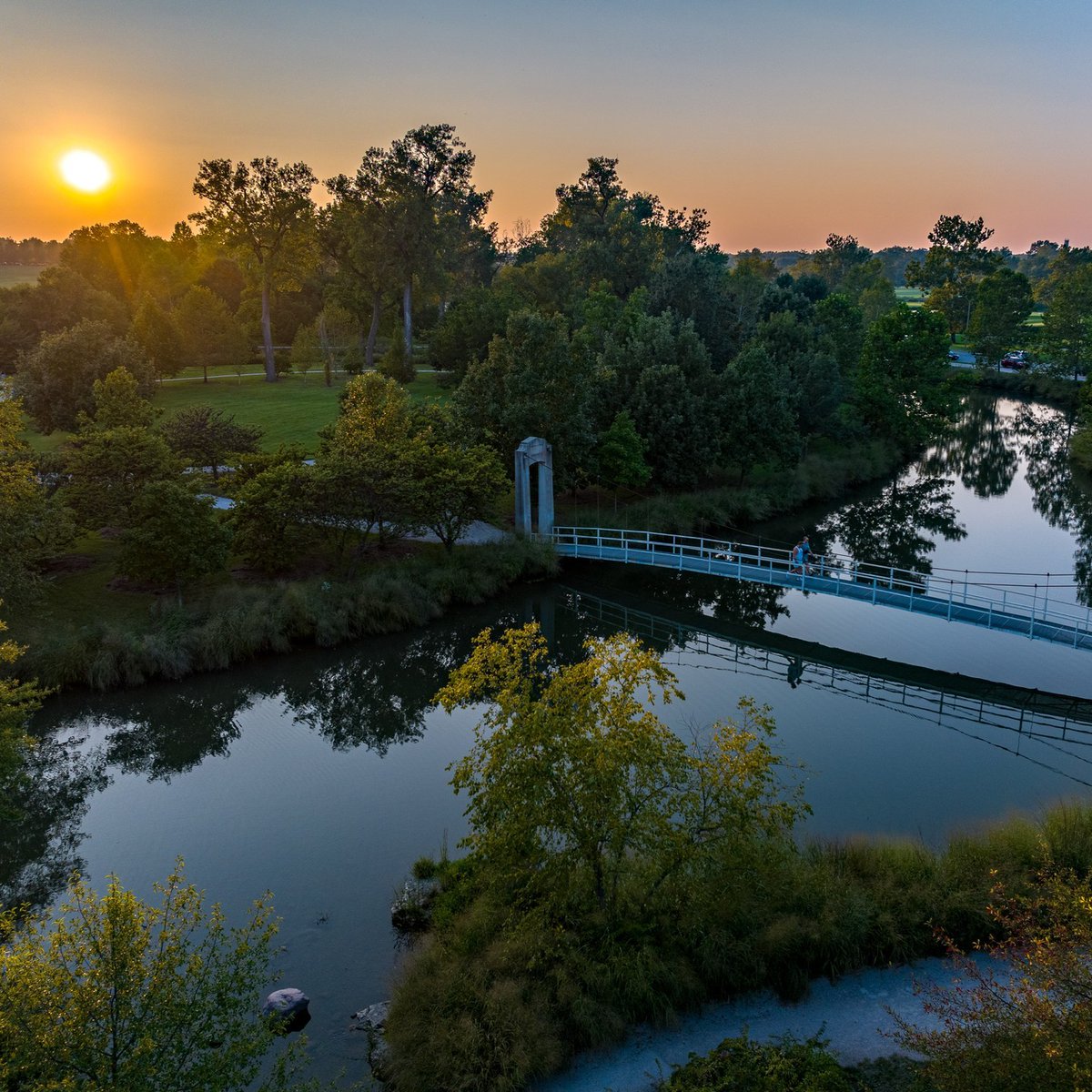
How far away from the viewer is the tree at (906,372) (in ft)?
194

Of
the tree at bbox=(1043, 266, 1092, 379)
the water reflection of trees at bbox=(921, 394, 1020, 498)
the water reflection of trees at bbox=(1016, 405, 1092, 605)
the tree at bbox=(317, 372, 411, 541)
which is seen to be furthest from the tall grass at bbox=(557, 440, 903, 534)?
the tree at bbox=(1043, 266, 1092, 379)

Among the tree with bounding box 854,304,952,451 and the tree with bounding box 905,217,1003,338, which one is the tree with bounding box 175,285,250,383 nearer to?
the tree with bounding box 854,304,952,451

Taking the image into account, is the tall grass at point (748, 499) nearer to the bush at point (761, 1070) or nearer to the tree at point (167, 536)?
the tree at point (167, 536)

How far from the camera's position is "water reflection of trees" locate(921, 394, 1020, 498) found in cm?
5891

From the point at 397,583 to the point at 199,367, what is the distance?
173 feet

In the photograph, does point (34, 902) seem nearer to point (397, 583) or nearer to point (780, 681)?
point (397, 583)

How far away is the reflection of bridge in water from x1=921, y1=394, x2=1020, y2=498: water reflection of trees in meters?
31.0

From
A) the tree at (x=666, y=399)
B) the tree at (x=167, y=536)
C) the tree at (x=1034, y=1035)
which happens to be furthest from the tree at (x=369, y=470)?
the tree at (x=1034, y=1035)

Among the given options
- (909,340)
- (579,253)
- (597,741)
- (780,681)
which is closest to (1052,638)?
(780,681)

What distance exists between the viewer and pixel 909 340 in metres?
58.7

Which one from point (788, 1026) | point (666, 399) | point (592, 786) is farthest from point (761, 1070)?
point (666, 399)

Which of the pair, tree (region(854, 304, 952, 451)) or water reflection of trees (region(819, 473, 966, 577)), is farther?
→ tree (region(854, 304, 952, 451))

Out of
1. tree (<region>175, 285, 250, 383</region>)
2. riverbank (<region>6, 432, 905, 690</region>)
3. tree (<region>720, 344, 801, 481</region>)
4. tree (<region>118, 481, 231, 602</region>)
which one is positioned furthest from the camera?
tree (<region>175, 285, 250, 383</region>)

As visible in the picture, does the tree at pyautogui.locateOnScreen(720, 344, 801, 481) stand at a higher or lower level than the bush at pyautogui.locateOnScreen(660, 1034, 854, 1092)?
higher
